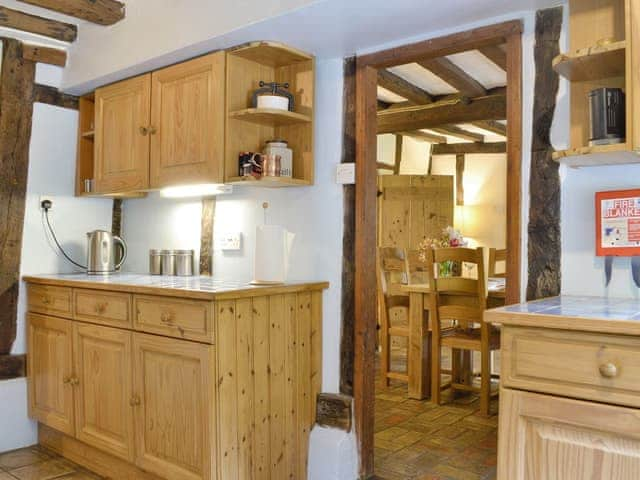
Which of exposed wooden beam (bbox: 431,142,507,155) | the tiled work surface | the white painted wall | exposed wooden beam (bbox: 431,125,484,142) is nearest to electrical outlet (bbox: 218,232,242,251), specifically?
the white painted wall

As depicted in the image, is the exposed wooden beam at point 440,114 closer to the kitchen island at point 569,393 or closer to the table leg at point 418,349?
the table leg at point 418,349

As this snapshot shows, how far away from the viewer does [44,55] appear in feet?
10.7

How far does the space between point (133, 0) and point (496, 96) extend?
3008mm

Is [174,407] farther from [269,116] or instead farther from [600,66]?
[600,66]

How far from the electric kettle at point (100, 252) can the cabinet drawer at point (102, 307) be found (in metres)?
0.47

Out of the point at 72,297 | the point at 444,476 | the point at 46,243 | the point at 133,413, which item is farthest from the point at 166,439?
the point at 46,243

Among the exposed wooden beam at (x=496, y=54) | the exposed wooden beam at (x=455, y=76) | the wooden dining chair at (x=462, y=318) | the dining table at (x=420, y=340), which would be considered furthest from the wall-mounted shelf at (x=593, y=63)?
the dining table at (x=420, y=340)

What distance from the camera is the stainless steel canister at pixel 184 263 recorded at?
3.15 m

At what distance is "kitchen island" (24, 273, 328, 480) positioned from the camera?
2189 mm

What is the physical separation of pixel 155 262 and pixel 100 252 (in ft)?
1.09

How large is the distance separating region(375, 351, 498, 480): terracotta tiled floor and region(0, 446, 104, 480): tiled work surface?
1.45 m

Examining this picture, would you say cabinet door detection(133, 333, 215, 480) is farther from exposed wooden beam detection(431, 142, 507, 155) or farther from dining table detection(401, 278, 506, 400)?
exposed wooden beam detection(431, 142, 507, 155)

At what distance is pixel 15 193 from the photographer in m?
3.20

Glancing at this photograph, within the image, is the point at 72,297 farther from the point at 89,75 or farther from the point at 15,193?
the point at 89,75
